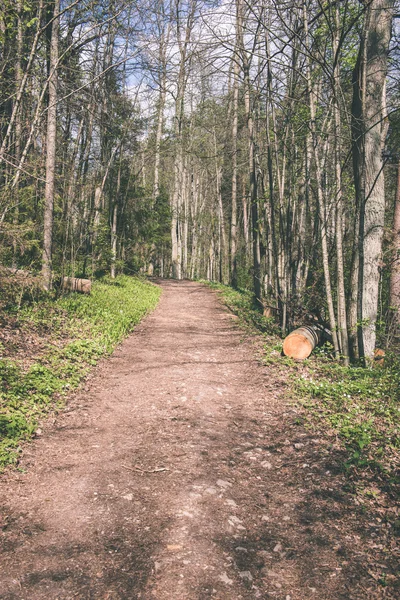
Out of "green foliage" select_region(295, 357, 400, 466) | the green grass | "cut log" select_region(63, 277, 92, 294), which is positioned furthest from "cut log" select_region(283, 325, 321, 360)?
"cut log" select_region(63, 277, 92, 294)

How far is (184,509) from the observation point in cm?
353

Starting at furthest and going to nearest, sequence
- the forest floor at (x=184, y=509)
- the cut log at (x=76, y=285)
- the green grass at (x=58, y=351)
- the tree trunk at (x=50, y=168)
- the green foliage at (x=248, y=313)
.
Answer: the cut log at (x=76, y=285) < the green foliage at (x=248, y=313) < the tree trunk at (x=50, y=168) < the green grass at (x=58, y=351) < the forest floor at (x=184, y=509)

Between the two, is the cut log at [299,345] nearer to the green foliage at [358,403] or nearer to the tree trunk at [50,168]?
the green foliage at [358,403]

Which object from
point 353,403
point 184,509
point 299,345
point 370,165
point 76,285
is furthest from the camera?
point 76,285

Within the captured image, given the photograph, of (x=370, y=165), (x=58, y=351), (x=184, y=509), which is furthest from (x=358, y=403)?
(x=58, y=351)

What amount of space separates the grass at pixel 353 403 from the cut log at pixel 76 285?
608 cm

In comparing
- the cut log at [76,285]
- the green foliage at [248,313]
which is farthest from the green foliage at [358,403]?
the cut log at [76,285]

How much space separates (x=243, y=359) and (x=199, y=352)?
103 centimetres

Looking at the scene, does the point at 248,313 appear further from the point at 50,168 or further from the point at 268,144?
the point at 50,168

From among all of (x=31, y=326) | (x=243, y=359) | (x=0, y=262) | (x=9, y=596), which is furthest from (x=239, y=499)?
(x=0, y=262)

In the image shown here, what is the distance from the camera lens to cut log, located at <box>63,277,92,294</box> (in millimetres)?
11211

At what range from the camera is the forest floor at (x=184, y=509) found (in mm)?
2756

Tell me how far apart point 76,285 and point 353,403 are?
8712 mm

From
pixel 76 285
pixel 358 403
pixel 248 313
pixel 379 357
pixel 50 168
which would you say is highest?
pixel 50 168
